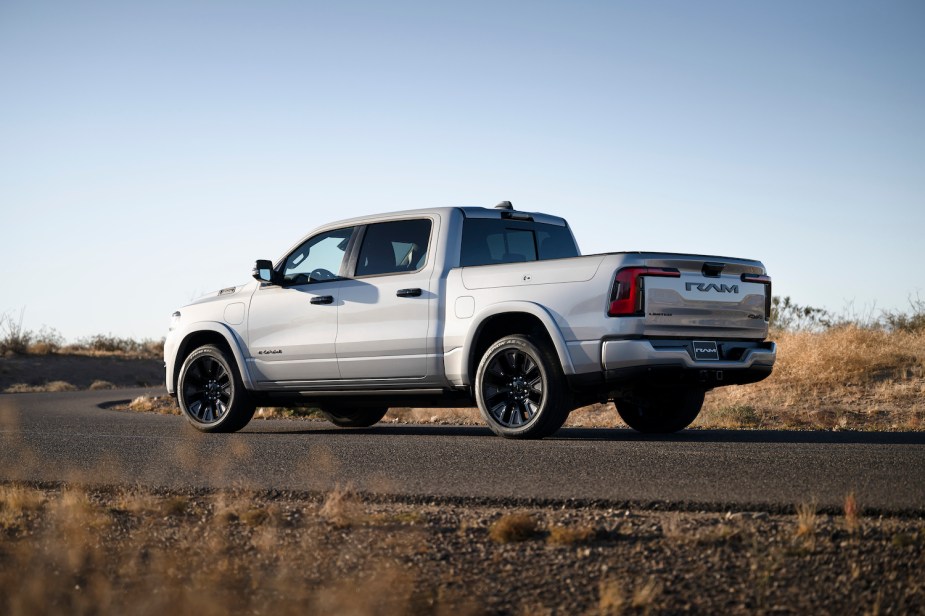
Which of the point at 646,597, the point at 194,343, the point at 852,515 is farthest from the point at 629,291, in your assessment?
the point at 194,343

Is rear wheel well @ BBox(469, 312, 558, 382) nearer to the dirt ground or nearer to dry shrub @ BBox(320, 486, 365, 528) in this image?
dry shrub @ BBox(320, 486, 365, 528)

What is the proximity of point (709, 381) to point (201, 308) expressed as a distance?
5620mm

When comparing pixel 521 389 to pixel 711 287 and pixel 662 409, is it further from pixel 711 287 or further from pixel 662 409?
pixel 662 409

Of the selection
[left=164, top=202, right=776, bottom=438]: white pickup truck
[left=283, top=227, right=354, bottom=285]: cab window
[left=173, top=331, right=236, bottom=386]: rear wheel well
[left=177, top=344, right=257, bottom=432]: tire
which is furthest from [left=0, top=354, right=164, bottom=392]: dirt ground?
[left=283, top=227, right=354, bottom=285]: cab window

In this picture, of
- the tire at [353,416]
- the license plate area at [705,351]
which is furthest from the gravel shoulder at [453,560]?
the tire at [353,416]

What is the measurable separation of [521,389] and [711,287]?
1805 mm

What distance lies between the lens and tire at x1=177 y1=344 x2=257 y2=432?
438 inches

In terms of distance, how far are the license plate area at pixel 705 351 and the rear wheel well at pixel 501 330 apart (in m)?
1.21

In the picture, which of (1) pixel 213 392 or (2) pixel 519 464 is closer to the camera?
(2) pixel 519 464

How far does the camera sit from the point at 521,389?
9164 millimetres

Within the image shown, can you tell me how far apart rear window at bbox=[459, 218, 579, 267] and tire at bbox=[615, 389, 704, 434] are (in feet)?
5.14

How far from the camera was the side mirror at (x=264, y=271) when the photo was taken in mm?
10852

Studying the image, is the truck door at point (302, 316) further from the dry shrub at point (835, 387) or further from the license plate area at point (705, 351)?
the dry shrub at point (835, 387)

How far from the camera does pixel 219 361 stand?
36.9 ft
